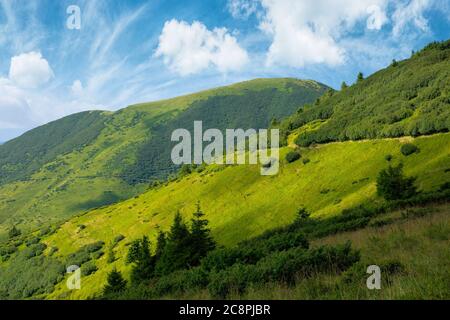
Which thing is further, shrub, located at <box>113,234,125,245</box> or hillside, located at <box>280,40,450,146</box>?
shrub, located at <box>113,234,125,245</box>

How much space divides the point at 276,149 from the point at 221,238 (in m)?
56.2

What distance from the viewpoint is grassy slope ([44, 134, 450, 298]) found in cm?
7475

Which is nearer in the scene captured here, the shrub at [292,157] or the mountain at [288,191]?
the mountain at [288,191]

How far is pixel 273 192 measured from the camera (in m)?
103

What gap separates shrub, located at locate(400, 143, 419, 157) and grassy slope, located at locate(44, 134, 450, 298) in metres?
1.47

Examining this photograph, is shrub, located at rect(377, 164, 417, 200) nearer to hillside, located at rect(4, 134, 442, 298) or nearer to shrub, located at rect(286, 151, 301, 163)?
hillside, located at rect(4, 134, 442, 298)

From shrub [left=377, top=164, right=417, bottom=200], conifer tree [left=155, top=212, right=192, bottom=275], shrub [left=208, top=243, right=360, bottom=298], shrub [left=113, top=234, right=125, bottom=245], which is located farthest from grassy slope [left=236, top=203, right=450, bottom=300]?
shrub [left=113, top=234, right=125, bottom=245]

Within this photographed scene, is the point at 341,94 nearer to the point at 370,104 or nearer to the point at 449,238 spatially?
the point at 370,104

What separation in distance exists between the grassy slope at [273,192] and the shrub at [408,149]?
147 cm

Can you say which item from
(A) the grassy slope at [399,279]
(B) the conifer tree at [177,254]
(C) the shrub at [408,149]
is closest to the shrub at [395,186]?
(C) the shrub at [408,149]

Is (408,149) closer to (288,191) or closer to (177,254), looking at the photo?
(288,191)

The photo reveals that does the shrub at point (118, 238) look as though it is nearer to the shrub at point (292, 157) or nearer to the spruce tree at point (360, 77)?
the shrub at point (292, 157)

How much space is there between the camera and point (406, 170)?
7356 centimetres

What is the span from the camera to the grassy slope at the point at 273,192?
74.8 meters
